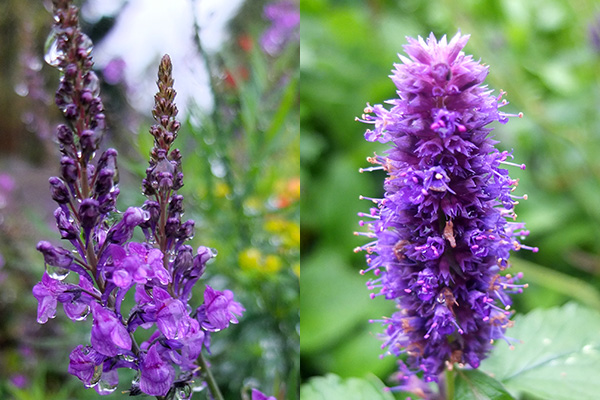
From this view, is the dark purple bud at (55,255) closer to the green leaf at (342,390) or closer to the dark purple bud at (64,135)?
the dark purple bud at (64,135)

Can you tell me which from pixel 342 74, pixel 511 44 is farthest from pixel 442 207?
pixel 511 44

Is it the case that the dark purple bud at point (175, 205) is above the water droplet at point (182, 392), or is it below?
above

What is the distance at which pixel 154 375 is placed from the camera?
2.14 feet

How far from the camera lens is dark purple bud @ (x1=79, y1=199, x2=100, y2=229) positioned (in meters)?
0.61

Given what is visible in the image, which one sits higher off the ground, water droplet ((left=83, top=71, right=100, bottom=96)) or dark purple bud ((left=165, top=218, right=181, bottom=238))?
water droplet ((left=83, top=71, right=100, bottom=96))

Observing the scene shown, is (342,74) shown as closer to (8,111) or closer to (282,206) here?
(282,206)

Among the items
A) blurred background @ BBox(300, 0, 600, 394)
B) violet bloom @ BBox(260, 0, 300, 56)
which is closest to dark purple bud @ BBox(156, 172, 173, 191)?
blurred background @ BBox(300, 0, 600, 394)

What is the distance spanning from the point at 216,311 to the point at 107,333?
146 mm

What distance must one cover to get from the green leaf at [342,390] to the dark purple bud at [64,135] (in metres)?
0.58

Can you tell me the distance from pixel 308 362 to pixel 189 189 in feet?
2.00

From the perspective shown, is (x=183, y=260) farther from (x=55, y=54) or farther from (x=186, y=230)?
(x=55, y=54)

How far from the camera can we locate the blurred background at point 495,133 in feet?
5.96

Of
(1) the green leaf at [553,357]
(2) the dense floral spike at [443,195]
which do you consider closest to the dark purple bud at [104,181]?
(2) the dense floral spike at [443,195]

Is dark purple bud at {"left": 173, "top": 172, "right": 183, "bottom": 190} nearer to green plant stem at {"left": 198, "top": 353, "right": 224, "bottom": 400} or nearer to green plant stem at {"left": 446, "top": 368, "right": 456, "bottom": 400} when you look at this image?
green plant stem at {"left": 198, "top": 353, "right": 224, "bottom": 400}
